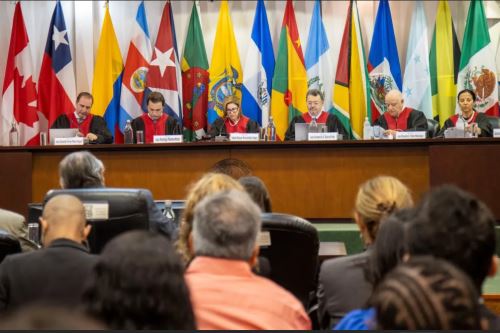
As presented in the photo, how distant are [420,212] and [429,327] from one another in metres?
0.67

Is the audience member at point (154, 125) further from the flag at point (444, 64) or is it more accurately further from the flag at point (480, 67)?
the flag at point (480, 67)

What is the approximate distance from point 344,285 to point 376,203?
315 millimetres

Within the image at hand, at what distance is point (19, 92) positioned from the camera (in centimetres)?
858

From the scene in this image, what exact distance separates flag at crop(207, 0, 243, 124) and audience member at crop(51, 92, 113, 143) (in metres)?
1.31

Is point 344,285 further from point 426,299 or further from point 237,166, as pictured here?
point 237,166

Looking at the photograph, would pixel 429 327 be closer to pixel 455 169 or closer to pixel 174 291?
pixel 174 291

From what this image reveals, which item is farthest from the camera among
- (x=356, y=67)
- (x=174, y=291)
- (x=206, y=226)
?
(x=356, y=67)

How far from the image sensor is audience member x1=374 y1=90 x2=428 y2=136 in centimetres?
738

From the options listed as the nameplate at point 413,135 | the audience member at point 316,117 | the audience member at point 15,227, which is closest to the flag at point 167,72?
the audience member at point 316,117

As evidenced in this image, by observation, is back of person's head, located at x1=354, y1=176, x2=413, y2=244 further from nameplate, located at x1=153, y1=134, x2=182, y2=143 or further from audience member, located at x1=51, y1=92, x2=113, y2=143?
audience member, located at x1=51, y1=92, x2=113, y2=143

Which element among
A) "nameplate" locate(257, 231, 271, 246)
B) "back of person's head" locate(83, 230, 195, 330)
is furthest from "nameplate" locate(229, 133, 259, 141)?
"back of person's head" locate(83, 230, 195, 330)

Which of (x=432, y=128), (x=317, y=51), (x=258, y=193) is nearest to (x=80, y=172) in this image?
(x=258, y=193)

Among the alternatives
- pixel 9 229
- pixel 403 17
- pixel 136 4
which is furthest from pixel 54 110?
pixel 9 229

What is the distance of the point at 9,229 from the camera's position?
147 inches
